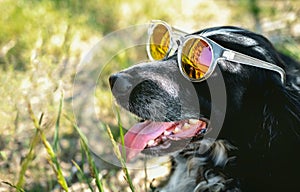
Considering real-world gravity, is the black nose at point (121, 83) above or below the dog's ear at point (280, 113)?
above

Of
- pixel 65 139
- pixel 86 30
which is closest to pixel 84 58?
pixel 86 30

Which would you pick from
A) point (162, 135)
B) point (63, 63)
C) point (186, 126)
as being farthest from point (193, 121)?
point (63, 63)

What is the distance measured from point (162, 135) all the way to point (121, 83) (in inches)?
13.3

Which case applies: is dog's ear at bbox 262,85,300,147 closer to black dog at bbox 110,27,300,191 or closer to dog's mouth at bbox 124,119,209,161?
black dog at bbox 110,27,300,191

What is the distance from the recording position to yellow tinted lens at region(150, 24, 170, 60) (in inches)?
130

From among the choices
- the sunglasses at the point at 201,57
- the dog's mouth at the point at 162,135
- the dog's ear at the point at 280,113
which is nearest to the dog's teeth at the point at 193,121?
the dog's mouth at the point at 162,135

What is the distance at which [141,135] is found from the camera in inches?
121

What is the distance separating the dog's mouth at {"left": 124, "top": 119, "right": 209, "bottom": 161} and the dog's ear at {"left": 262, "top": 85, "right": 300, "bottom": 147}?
30cm

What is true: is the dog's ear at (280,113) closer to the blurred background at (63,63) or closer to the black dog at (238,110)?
the black dog at (238,110)

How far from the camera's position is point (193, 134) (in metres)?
3.07

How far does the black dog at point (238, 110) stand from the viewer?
2.96m

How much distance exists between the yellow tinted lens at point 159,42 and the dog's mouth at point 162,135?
41cm

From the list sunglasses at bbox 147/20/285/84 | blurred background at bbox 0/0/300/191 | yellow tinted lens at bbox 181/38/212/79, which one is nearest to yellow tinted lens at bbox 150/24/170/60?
sunglasses at bbox 147/20/285/84

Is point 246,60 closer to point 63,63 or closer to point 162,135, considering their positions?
point 162,135
